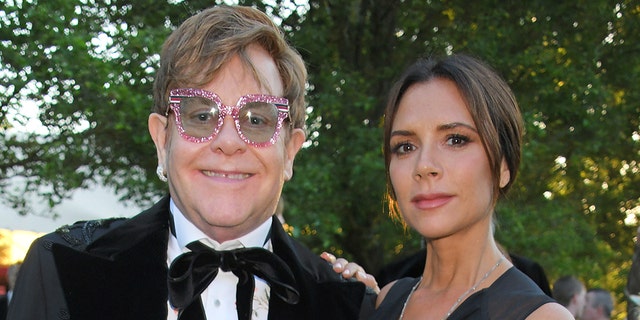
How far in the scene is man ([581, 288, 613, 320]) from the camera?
24.6ft

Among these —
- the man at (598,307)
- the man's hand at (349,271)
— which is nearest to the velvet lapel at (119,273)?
the man's hand at (349,271)

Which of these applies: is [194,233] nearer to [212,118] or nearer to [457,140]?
[212,118]

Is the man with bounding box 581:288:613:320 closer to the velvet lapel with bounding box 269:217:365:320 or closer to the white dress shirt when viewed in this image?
the velvet lapel with bounding box 269:217:365:320

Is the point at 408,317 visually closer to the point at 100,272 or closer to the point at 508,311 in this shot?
the point at 508,311

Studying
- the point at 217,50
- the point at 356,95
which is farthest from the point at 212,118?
the point at 356,95

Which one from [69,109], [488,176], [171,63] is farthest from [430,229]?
[69,109]

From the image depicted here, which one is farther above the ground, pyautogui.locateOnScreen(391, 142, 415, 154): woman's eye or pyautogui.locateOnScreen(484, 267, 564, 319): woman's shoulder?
pyautogui.locateOnScreen(391, 142, 415, 154): woman's eye

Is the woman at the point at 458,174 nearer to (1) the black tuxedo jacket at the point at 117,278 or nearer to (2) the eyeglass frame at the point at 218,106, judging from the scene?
(1) the black tuxedo jacket at the point at 117,278

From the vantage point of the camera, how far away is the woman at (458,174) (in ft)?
8.77

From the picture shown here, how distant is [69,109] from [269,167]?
15.0 ft

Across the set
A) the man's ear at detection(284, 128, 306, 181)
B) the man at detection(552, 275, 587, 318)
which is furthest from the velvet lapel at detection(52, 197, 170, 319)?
the man at detection(552, 275, 587, 318)

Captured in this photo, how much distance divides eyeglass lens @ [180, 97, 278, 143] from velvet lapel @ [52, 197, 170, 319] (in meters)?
0.36

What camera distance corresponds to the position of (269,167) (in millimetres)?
2787

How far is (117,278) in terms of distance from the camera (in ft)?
8.77
